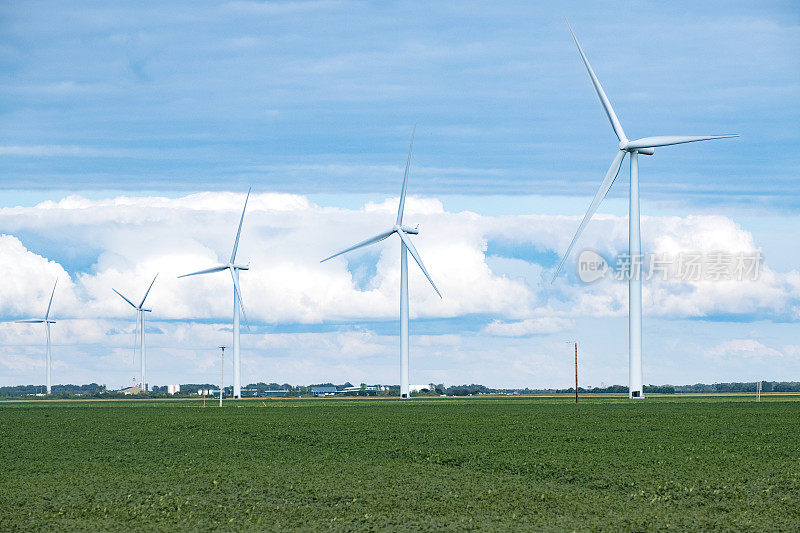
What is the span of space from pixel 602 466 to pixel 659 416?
4137 centimetres

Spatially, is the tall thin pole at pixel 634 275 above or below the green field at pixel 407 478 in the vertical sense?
above

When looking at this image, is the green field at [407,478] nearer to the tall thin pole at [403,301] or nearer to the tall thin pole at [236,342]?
the tall thin pole at [403,301]

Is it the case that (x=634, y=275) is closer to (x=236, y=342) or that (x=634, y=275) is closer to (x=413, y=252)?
(x=413, y=252)

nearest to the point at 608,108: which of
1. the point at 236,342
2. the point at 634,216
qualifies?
the point at 634,216

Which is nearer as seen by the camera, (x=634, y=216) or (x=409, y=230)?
(x=634, y=216)

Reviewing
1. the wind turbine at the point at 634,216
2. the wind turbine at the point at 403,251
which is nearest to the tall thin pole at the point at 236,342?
the wind turbine at the point at 403,251

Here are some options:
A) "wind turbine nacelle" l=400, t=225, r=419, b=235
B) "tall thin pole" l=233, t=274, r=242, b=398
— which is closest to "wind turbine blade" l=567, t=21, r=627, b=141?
"wind turbine nacelle" l=400, t=225, r=419, b=235

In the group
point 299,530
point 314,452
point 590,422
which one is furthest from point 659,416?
point 299,530

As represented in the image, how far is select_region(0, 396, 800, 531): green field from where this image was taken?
3447 cm

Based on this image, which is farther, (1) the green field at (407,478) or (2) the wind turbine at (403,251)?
(2) the wind turbine at (403,251)

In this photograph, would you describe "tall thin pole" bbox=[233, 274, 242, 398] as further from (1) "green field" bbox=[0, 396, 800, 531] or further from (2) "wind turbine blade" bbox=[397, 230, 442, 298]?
(1) "green field" bbox=[0, 396, 800, 531]

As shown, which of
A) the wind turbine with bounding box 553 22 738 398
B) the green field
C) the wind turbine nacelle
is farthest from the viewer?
the wind turbine nacelle

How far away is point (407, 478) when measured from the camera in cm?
4378

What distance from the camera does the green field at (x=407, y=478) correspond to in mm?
34469
